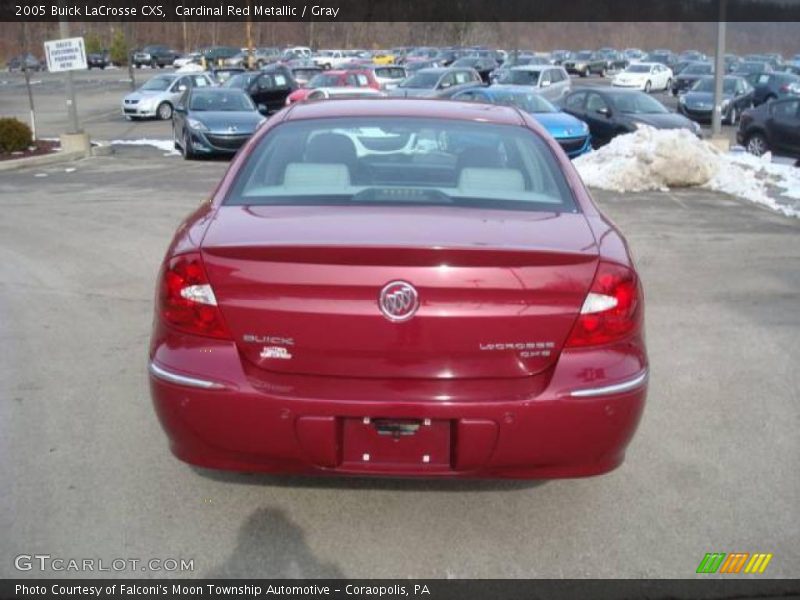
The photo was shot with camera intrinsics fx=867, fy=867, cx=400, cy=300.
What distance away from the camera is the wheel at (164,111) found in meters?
29.4

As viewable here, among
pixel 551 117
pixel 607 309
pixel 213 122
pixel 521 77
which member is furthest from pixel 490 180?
pixel 521 77

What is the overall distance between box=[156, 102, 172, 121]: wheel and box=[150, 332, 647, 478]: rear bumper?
28020mm

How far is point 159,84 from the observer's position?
30.3m

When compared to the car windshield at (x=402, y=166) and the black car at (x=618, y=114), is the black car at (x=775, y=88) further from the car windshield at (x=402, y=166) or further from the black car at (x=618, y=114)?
the car windshield at (x=402, y=166)

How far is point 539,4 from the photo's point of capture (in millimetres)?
95875

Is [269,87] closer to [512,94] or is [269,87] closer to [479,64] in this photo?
[512,94]

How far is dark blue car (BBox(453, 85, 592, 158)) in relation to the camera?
16.7 meters

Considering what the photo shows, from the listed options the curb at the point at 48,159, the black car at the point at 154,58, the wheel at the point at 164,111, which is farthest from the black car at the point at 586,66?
the curb at the point at 48,159

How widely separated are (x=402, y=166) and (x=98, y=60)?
7464 cm

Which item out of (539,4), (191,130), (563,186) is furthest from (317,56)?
(563,186)

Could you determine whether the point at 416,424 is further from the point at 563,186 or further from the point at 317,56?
the point at 317,56

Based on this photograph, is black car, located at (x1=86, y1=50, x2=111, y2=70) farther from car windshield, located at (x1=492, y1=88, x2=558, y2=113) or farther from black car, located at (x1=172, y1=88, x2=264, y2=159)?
car windshield, located at (x1=492, y1=88, x2=558, y2=113)

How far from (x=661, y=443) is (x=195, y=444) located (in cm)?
231

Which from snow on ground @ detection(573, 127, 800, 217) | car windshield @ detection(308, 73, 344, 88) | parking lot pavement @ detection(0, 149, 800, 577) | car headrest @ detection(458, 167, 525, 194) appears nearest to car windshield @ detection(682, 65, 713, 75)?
car windshield @ detection(308, 73, 344, 88)
